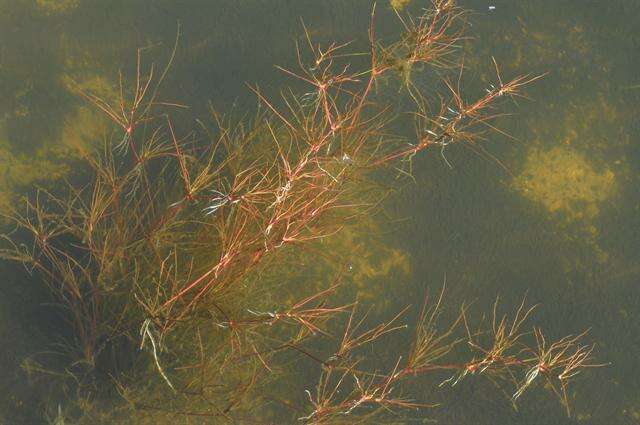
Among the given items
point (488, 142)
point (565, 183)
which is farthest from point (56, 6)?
point (565, 183)

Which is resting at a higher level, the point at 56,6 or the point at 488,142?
the point at 56,6

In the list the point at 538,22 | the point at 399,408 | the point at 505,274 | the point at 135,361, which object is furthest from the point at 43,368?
the point at 538,22

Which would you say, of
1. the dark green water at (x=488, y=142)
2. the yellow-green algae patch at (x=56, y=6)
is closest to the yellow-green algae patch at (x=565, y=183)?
the dark green water at (x=488, y=142)

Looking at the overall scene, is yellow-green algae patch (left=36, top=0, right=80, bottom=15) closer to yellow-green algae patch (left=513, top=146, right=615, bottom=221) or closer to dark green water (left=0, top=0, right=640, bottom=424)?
dark green water (left=0, top=0, right=640, bottom=424)

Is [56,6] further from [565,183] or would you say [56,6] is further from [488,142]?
[565,183]

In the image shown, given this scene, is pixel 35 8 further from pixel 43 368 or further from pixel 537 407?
pixel 537 407

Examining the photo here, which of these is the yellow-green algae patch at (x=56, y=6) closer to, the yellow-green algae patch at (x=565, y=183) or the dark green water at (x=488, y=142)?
the dark green water at (x=488, y=142)

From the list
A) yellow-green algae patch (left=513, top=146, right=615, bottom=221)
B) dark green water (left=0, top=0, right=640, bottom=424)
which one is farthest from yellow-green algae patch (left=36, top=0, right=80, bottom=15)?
yellow-green algae patch (left=513, top=146, right=615, bottom=221)
